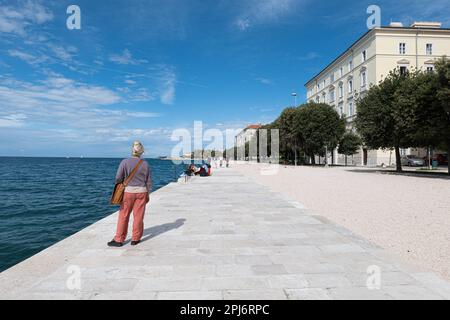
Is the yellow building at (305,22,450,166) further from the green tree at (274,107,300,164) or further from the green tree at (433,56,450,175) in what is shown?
the green tree at (433,56,450,175)

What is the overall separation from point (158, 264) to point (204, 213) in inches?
166

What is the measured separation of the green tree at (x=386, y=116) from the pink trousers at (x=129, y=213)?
24.4 metres

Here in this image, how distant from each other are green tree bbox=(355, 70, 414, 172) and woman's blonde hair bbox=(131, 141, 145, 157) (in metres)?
24.1

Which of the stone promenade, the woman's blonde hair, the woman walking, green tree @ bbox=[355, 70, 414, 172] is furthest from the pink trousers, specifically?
green tree @ bbox=[355, 70, 414, 172]

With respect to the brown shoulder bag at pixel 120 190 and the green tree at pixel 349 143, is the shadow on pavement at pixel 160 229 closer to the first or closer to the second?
the brown shoulder bag at pixel 120 190

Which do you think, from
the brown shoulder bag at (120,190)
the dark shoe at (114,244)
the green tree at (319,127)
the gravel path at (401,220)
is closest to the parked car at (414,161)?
the green tree at (319,127)

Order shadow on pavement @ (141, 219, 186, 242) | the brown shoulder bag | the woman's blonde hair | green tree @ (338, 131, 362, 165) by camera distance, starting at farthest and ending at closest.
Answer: green tree @ (338, 131, 362, 165) < shadow on pavement @ (141, 219, 186, 242) < the woman's blonde hair < the brown shoulder bag

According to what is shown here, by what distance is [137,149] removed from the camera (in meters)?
5.67

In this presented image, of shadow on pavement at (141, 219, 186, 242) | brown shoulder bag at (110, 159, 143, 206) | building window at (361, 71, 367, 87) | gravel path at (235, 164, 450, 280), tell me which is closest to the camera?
gravel path at (235, 164, 450, 280)

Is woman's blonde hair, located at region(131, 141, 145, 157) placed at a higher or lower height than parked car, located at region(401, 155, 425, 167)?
higher

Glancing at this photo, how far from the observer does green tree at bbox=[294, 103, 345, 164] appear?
153ft

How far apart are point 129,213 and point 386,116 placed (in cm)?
2662

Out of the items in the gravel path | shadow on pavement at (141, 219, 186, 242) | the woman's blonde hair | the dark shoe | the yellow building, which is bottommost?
the gravel path
